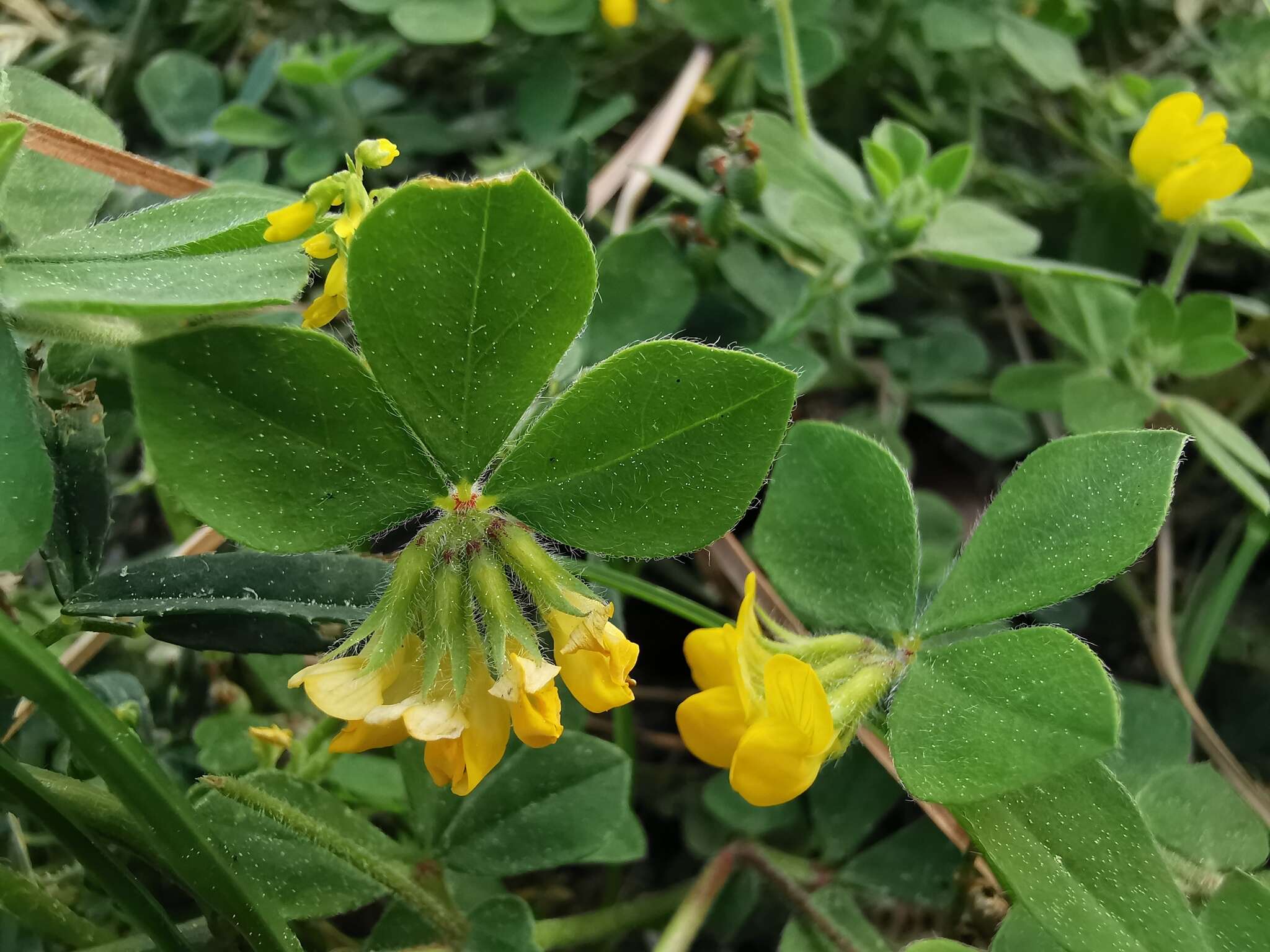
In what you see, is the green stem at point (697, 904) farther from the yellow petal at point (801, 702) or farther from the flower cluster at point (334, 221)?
the flower cluster at point (334, 221)

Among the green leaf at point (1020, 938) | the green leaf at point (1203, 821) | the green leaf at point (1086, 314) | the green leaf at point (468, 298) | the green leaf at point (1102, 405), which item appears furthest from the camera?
the green leaf at point (1086, 314)

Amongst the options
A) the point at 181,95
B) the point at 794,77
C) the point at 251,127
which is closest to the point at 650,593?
the point at 794,77

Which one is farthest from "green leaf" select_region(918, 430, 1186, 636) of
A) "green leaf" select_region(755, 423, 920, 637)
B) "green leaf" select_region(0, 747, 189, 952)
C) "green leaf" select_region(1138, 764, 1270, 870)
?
"green leaf" select_region(0, 747, 189, 952)

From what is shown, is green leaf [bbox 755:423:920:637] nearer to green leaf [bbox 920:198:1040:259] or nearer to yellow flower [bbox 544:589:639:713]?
yellow flower [bbox 544:589:639:713]

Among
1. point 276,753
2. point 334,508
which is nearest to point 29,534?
point 334,508

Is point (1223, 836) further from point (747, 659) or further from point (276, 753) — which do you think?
point (276, 753)

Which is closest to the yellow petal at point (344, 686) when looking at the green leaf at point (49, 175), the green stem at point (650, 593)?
the green stem at point (650, 593)
